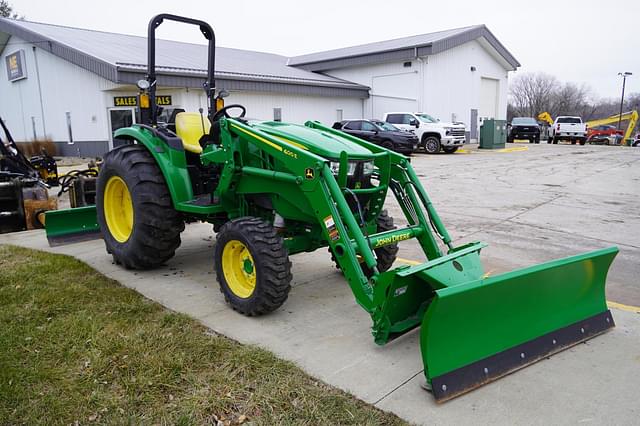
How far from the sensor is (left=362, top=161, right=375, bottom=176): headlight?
166 inches

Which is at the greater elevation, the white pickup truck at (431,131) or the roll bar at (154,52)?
the roll bar at (154,52)

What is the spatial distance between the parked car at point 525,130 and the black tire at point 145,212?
31.5m

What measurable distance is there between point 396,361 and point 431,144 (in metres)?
19.4

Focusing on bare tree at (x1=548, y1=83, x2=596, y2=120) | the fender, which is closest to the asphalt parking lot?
the fender

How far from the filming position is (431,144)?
863 inches

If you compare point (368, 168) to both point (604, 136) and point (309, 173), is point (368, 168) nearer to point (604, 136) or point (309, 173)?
point (309, 173)

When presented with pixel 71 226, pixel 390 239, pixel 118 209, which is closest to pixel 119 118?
pixel 71 226

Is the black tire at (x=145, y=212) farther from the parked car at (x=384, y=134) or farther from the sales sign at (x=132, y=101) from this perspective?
the parked car at (x=384, y=134)

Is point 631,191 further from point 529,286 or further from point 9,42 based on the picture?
point 9,42

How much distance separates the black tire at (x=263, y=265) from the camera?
12.6ft

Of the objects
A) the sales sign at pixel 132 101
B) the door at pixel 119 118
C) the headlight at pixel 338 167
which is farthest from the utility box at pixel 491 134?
the headlight at pixel 338 167

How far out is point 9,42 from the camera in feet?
74.2

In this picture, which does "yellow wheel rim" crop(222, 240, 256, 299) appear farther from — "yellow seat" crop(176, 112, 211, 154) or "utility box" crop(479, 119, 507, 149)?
"utility box" crop(479, 119, 507, 149)

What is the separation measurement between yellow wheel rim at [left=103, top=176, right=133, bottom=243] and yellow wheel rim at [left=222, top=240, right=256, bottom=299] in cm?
185
